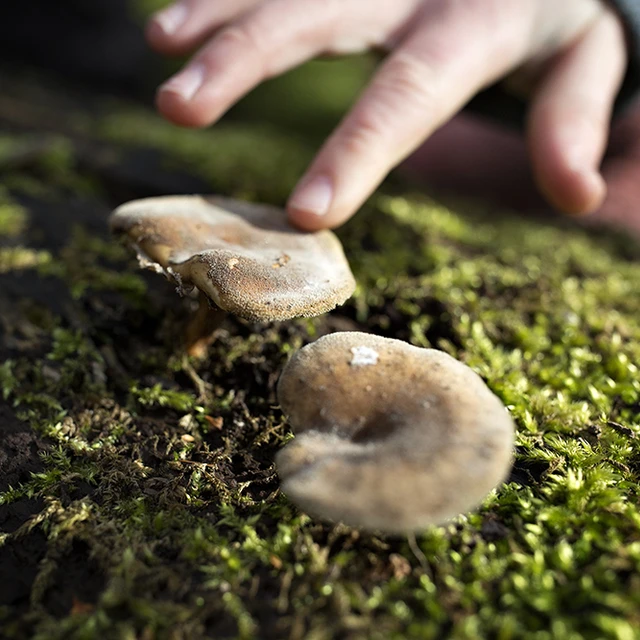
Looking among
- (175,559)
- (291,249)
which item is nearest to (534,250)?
(291,249)

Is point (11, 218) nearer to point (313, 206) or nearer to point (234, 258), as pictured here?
point (313, 206)

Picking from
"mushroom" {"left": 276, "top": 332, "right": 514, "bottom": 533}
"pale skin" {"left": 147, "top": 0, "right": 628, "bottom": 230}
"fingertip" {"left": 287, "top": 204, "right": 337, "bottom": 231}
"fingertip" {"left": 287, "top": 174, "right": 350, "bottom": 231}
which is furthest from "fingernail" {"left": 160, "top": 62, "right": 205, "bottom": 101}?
"mushroom" {"left": 276, "top": 332, "right": 514, "bottom": 533}

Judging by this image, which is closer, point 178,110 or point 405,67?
point 178,110

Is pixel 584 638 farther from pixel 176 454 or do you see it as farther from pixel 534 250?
pixel 534 250

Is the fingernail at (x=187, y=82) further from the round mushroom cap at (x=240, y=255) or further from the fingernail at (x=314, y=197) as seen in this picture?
the fingernail at (x=314, y=197)

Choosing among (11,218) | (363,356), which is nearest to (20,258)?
(11,218)

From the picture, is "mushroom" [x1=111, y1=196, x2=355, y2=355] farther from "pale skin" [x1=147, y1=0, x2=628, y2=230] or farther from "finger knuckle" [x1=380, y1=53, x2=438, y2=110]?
"finger knuckle" [x1=380, y1=53, x2=438, y2=110]
